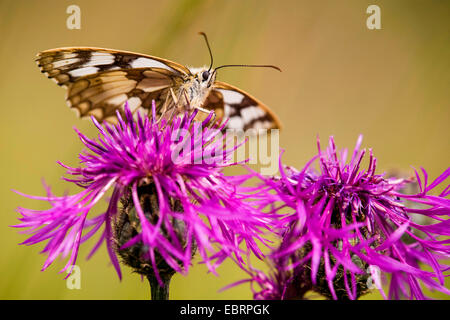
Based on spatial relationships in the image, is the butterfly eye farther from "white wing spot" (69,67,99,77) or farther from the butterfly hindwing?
"white wing spot" (69,67,99,77)

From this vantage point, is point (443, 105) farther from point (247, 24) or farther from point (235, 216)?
point (235, 216)

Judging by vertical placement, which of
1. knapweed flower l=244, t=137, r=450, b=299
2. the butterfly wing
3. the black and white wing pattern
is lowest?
knapweed flower l=244, t=137, r=450, b=299

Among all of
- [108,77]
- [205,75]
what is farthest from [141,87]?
[205,75]

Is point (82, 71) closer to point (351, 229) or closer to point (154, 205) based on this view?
point (154, 205)

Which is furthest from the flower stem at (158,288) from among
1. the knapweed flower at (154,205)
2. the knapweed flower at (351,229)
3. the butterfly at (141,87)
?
the butterfly at (141,87)

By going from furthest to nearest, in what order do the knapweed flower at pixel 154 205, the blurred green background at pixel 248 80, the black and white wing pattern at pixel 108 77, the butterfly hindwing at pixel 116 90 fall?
1. the blurred green background at pixel 248 80
2. the butterfly hindwing at pixel 116 90
3. the black and white wing pattern at pixel 108 77
4. the knapweed flower at pixel 154 205

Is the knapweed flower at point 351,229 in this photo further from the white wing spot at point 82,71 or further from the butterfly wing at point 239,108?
the white wing spot at point 82,71

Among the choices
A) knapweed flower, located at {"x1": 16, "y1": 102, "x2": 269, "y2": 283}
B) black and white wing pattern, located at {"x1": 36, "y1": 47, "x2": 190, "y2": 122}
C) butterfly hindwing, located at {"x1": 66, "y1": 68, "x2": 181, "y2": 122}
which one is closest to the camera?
knapweed flower, located at {"x1": 16, "y1": 102, "x2": 269, "y2": 283}

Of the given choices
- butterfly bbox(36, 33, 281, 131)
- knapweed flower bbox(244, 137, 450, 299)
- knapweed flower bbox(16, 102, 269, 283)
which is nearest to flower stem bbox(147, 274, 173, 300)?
knapweed flower bbox(16, 102, 269, 283)
